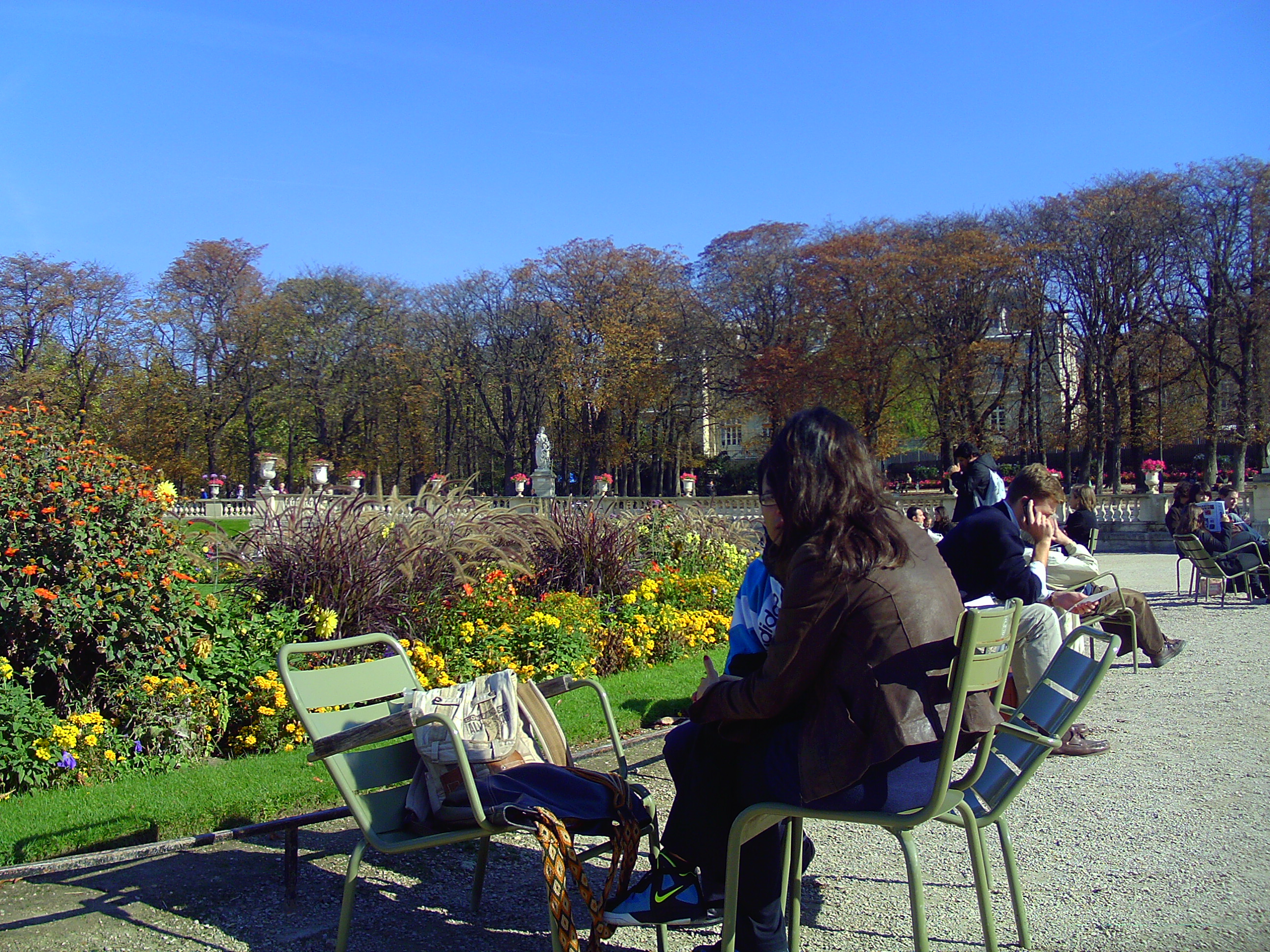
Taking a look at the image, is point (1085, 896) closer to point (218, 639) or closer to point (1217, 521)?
point (218, 639)

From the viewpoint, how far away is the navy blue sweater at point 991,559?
17.3 ft

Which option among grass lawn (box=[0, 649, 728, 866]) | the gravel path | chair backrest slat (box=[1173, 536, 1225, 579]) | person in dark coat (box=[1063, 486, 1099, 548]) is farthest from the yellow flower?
chair backrest slat (box=[1173, 536, 1225, 579])

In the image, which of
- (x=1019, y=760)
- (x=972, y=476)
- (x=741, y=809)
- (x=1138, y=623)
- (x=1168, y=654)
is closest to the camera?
(x=741, y=809)

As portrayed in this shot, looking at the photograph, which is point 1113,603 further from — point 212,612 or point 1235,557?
point 212,612

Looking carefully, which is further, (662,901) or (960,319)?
(960,319)

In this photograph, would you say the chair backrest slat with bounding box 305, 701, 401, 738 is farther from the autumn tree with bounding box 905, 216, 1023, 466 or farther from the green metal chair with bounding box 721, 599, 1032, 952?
the autumn tree with bounding box 905, 216, 1023, 466

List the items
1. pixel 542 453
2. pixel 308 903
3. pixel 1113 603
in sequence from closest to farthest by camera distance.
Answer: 1. pixel 308 903
2. pixel 1113 603
3. pixel 542 453

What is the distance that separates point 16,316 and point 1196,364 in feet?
147

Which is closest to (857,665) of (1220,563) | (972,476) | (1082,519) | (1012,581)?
(1012,581)

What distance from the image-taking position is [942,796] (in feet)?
8.38

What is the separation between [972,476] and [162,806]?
18.5ft

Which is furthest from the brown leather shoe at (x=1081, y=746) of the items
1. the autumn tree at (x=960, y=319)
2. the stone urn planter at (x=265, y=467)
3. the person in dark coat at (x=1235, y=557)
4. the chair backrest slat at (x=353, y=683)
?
the autumn tree at (x=960, y=319)

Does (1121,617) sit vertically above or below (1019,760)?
below


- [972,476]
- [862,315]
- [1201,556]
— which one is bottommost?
[1201,556]
